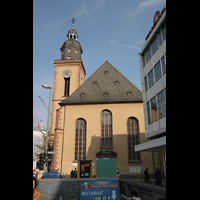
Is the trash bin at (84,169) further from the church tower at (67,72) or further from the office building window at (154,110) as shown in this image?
the church tower at (67,72)

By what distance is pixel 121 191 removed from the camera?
23.2ft

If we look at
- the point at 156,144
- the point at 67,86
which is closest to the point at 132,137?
the point at 156,144

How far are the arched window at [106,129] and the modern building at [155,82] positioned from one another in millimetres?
7923

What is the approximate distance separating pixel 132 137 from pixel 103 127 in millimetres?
4083

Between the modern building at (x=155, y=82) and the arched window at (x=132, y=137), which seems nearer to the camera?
the modern building at (x=155, y=82)

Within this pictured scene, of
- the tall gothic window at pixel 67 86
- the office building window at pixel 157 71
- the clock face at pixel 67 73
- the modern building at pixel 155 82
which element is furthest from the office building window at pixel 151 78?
the clock face at pixel 67 73

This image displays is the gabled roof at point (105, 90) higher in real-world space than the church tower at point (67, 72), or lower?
lower

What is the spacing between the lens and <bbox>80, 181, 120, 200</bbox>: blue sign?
667 centimetres

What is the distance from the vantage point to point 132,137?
83.9ft

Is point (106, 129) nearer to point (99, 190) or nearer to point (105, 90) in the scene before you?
point (105, 90)

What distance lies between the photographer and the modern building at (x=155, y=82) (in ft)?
51.2
